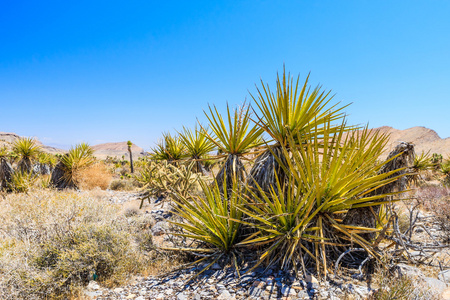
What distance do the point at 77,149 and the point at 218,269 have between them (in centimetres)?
1207

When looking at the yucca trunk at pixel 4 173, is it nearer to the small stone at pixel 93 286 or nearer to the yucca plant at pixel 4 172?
the yucca plant at pixel 4 172

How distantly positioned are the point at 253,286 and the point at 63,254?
292 cm

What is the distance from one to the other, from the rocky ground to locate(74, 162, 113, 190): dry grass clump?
34.1 ft

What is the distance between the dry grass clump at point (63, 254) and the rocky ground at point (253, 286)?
292 millimetres

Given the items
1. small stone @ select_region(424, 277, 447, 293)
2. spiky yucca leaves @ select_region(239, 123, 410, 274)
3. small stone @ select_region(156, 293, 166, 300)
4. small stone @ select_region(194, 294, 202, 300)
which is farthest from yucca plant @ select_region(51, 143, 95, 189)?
small stone @ select_region(424, 277, 447, 293)

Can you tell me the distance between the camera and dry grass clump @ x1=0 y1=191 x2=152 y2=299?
341cm

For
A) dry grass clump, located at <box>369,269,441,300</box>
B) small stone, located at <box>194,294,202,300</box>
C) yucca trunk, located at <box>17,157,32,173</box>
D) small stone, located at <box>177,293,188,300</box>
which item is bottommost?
small stone, located at <box>177,293,188,300</box>

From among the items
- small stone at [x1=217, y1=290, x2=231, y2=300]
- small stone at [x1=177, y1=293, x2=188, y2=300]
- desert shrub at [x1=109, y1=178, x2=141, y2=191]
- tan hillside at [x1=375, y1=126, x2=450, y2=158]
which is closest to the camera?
small stone at [x1=217, y1=290, x2=231, y2=300]

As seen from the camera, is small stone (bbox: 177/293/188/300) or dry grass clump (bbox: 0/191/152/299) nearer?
small stone (bbox: 177/293/188/300)

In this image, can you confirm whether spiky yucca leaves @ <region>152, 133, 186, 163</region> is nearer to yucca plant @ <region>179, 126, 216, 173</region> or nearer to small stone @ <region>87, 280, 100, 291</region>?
yucca plant @ <region>179, 126, 216, 173</region>

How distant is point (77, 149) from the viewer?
41.8 ft

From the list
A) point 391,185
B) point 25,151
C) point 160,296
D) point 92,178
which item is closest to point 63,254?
point 160,296

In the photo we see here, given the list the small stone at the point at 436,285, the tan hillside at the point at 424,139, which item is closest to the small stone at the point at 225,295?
the small stone at the point at 436,285

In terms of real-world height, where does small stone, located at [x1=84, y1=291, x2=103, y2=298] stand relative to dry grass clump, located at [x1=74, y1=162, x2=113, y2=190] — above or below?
below
